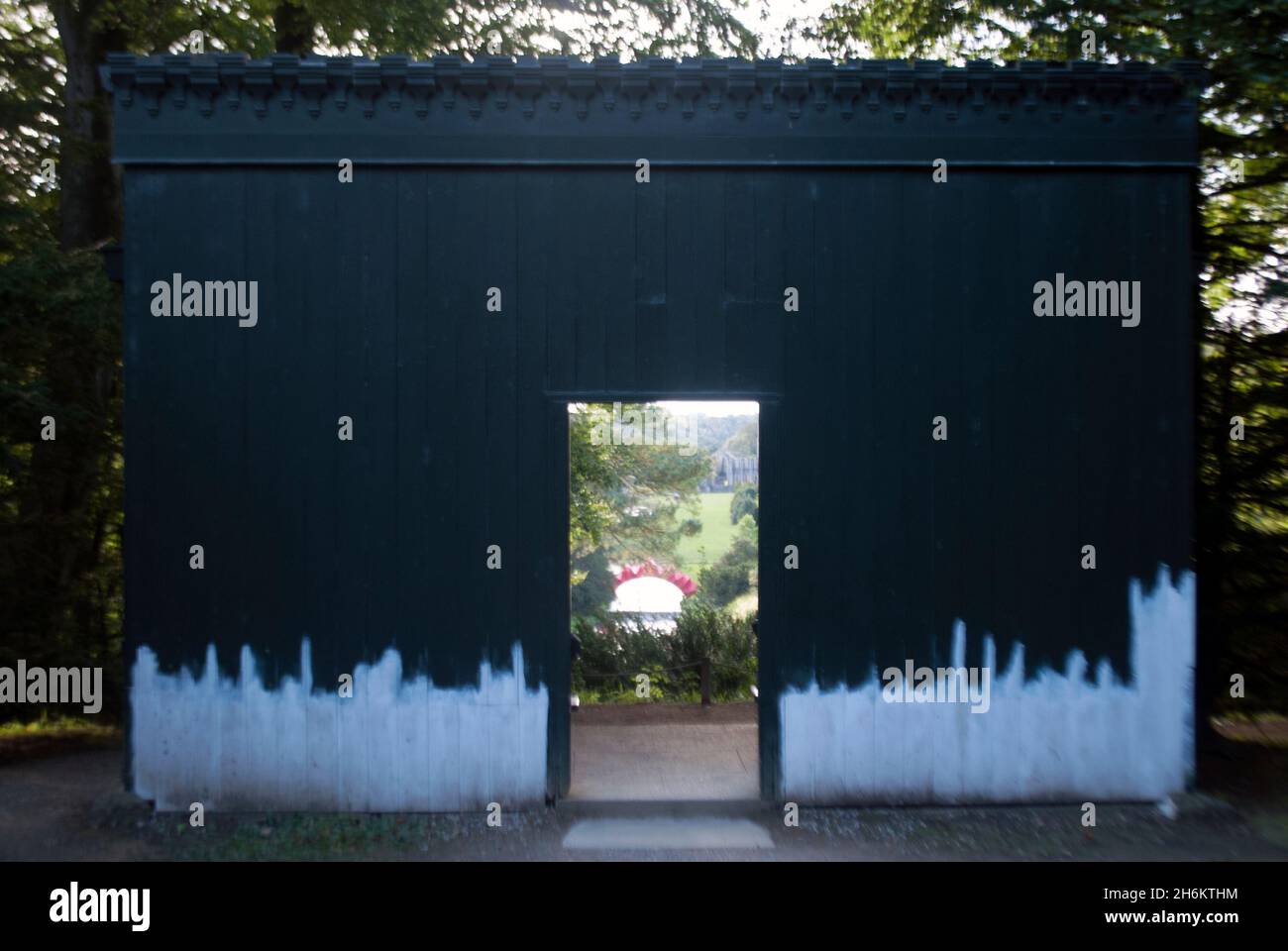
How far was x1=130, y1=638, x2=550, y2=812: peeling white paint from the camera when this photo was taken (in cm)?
587

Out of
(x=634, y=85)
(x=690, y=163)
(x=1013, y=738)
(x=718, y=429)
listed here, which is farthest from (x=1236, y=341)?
(x=718, y=429)

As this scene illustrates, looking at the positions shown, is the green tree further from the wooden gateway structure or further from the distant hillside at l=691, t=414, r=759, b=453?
the wooden gateway structure

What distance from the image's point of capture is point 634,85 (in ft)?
19.4

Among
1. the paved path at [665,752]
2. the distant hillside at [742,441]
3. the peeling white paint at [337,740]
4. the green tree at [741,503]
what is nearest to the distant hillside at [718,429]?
the distant hillside at [742,441]

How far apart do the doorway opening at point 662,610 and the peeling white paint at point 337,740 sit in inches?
27.1

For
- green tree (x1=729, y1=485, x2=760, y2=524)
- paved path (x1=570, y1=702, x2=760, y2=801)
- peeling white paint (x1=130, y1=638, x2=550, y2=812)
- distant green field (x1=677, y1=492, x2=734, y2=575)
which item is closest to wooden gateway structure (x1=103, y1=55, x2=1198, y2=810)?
peeling white paint (x1=130, y1=638, x2=550, y2=812)

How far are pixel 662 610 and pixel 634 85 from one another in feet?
43.2

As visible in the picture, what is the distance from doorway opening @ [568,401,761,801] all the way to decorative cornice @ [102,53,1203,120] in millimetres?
2133

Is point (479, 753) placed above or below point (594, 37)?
below

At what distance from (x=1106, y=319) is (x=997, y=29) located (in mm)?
4771

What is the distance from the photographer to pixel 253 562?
19.4 ft

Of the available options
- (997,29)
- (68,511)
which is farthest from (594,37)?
(68,511)

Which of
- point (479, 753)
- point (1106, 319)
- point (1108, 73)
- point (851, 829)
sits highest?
point (1108, 73)

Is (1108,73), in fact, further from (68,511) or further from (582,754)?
(68,511)
